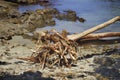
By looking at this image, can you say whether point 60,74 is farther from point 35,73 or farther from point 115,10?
point 115,10

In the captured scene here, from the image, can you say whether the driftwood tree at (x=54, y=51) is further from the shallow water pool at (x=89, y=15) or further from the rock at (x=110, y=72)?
the shallow water pool at (x=89, y=15)

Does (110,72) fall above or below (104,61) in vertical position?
above

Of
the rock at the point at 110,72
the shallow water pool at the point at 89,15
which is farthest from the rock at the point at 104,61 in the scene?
the shallow water pool at the point at 89,15

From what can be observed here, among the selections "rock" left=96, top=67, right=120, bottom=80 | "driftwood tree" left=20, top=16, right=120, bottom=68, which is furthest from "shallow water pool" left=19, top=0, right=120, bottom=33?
"rock" left=96, top=67, right=120, bottom=80

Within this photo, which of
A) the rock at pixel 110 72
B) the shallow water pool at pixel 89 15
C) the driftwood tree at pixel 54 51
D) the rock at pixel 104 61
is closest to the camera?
the rock at pixel 110 72

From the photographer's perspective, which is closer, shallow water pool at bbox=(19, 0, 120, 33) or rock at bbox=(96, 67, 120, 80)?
rock at bbox=(96, 67, 120, 80)

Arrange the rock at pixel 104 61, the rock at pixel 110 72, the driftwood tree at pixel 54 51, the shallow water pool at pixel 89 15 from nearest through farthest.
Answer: the rock at pixel 110 72 → the driftwood tree at pixel 54 51 → the rock at pixel 104 61 → the shallow water pool at pixel 89 15

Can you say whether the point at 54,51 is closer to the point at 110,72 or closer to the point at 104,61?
the point at 104,61

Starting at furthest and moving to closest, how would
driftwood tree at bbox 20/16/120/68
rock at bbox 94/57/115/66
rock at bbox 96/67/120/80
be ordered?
rock at bbox 94/57/115/66, driftwood tree at bbox 20/16/120/68, rock at bbox 96/67/120/80

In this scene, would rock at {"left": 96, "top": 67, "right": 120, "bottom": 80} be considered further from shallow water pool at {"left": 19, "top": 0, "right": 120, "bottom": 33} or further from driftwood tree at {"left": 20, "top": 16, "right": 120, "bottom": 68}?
shallow water pool at {"left": 19, "top": 0, "right": 120, "bottom": 33}

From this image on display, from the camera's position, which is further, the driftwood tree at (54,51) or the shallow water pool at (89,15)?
the shallow water pool at (89,15)

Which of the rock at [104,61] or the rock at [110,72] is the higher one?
the rock at [110,72]

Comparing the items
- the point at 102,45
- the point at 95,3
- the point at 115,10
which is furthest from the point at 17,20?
the point at 95,3

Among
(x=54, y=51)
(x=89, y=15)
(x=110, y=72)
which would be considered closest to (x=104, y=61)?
(x=110, y=72)
